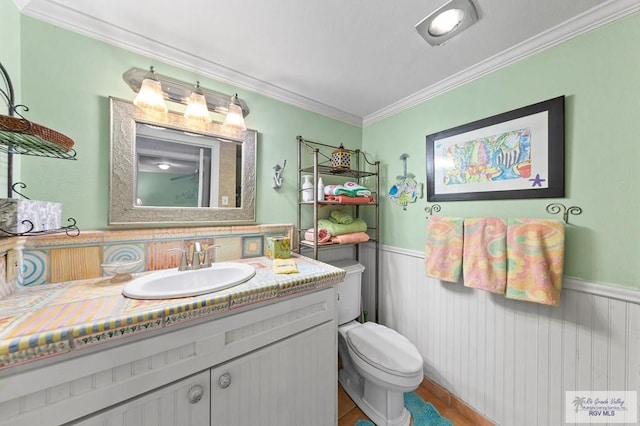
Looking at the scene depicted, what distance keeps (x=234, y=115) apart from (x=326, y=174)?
81cm

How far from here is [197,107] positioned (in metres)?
1.15

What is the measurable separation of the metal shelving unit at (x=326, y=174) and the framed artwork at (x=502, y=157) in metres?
0.49

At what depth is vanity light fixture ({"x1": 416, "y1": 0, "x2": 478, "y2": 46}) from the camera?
888mm

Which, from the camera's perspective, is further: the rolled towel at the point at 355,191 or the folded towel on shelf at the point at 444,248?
the rolled towel at the point at 355,191

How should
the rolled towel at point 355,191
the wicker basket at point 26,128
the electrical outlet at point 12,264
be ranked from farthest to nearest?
the rolled towel at point 355,191, the electrical outlet at point 12,264, the wicker basket at point 26,128

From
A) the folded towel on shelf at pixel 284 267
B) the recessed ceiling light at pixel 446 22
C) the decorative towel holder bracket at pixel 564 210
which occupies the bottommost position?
the folded towel on shelf at pixel 284 267

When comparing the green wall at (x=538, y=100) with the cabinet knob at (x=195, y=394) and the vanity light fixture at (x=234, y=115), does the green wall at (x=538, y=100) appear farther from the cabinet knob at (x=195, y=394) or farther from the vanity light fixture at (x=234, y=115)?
the cabinet knob at (x=195, y=394)

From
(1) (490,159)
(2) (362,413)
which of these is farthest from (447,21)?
(2) (362,413)

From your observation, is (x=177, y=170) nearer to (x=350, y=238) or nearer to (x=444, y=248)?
(x=350, y=238)

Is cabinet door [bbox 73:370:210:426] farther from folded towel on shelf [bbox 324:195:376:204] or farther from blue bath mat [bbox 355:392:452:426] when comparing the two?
folded towel on shelf [bbox 324:195:376:204]

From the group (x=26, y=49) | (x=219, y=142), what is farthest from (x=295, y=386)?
(x=26, y=49)

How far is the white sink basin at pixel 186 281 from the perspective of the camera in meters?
0.79

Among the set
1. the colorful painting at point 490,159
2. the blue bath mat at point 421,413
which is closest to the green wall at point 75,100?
the colorful painting at point 490,159

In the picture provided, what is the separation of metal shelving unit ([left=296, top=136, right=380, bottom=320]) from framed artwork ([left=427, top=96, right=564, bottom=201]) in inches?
19.3
